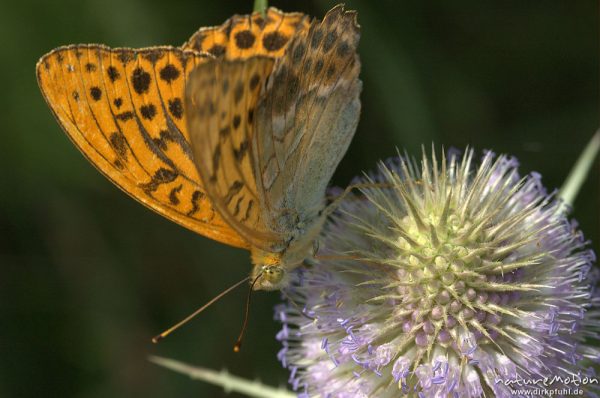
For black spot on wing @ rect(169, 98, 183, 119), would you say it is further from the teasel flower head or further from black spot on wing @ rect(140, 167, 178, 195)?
the teasel flower head

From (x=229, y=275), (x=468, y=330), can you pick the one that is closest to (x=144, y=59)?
(x=468, y=330)

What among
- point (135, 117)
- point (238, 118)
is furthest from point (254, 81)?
point (135, 117)

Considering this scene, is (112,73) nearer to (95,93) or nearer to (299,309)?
(95,93)

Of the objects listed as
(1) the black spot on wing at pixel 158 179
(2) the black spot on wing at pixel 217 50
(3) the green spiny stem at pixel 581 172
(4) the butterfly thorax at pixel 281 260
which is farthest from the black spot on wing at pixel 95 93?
(3) the green spiny stem at pixel 581 172

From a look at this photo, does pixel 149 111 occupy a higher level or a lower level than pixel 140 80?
lower

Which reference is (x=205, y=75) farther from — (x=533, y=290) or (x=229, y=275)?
(x=229, y=275)

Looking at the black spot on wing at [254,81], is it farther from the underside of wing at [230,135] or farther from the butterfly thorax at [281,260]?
the butterfly thorax at [281,260]
